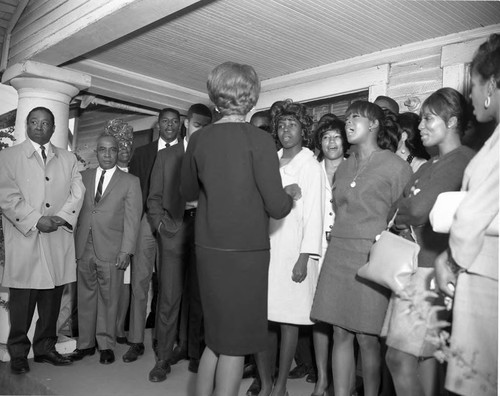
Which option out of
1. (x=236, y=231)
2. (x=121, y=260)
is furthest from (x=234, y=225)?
(x=121, y=260)

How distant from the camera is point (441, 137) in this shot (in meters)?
2.71

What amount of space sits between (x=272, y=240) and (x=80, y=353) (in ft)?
7.41

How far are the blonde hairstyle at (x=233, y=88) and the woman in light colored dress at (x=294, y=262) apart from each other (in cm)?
104

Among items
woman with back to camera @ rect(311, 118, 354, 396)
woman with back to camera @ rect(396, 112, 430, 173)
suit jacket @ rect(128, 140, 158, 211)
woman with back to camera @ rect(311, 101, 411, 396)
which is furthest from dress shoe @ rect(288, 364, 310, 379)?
suit jacket @ rect(128, 140, 158, 211)

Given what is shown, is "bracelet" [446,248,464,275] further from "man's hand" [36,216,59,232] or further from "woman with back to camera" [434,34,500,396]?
"man's hand" [36,216,59,232]

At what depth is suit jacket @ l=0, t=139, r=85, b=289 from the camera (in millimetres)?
4074

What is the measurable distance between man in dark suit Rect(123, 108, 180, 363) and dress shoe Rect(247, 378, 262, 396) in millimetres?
1380

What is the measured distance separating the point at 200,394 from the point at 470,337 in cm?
136

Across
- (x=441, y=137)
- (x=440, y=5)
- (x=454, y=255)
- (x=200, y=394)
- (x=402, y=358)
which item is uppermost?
(x=440, y=5)

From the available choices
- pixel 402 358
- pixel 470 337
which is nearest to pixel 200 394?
pixel 402 358

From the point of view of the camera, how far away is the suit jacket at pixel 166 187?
4039 millimetres

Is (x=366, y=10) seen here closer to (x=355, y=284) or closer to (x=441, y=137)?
(x=441, y=137)

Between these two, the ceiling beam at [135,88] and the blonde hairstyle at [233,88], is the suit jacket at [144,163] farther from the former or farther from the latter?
the blonde hairstyle at [233,88]

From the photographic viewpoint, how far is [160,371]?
3934 millimetres
